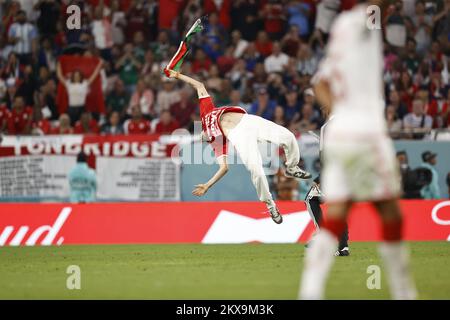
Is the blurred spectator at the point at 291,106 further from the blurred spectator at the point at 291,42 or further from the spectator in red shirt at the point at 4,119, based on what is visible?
the spectator in red shirt at the point at 4,119

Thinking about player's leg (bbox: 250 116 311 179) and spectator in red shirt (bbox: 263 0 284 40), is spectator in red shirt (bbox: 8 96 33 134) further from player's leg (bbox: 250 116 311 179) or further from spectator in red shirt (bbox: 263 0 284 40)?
player's leg (bbox: 250 116 311 179)

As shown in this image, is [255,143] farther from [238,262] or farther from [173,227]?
[173,227]

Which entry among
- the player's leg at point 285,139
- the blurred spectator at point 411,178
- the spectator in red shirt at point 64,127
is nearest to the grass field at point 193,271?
the player's leg at point 285,139

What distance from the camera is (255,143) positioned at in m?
15.9

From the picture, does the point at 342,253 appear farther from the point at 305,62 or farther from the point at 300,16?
A: the point at 300,16

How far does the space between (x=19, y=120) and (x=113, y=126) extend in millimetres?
2292

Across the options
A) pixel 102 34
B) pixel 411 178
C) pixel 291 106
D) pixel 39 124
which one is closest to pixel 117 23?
pixel 102 34

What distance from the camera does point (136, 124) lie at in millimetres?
24141
